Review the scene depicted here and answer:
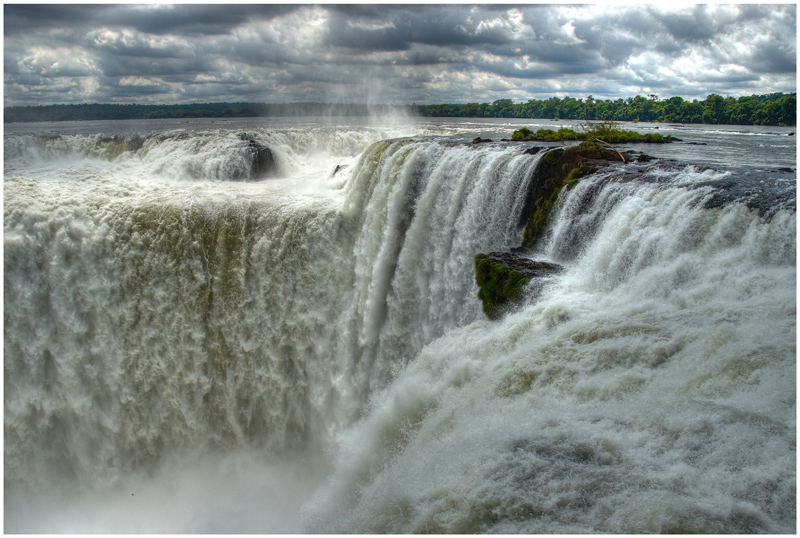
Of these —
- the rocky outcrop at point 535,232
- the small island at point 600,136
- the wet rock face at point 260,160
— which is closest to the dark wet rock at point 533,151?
the rocky outcrop at point 535,232

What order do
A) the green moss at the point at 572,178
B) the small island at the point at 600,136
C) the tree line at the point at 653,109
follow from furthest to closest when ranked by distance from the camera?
the tree line at the point at 653,109 → the small island at the point at 600,136 → the green moss at the point at 572,178

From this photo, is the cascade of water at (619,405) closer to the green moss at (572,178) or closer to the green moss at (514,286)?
the green moss at (514,286)

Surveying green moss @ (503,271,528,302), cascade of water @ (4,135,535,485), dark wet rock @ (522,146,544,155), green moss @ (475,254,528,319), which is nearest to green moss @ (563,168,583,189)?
dark wet rock @ (522,146,544,155)

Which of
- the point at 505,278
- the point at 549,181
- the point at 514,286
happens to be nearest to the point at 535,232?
the point at 549,181

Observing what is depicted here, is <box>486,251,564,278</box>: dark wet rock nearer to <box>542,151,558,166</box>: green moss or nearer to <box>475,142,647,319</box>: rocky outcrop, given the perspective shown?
<box>475,142,647,319</box>: rocky outcrop

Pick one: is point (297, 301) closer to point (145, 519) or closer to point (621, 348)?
point (145, 519)

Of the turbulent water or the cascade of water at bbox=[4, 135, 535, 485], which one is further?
the cascade of water at bbox=[4, 135, 535, 485]

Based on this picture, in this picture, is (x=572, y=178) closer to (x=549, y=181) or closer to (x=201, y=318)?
(x=549, y=181)
